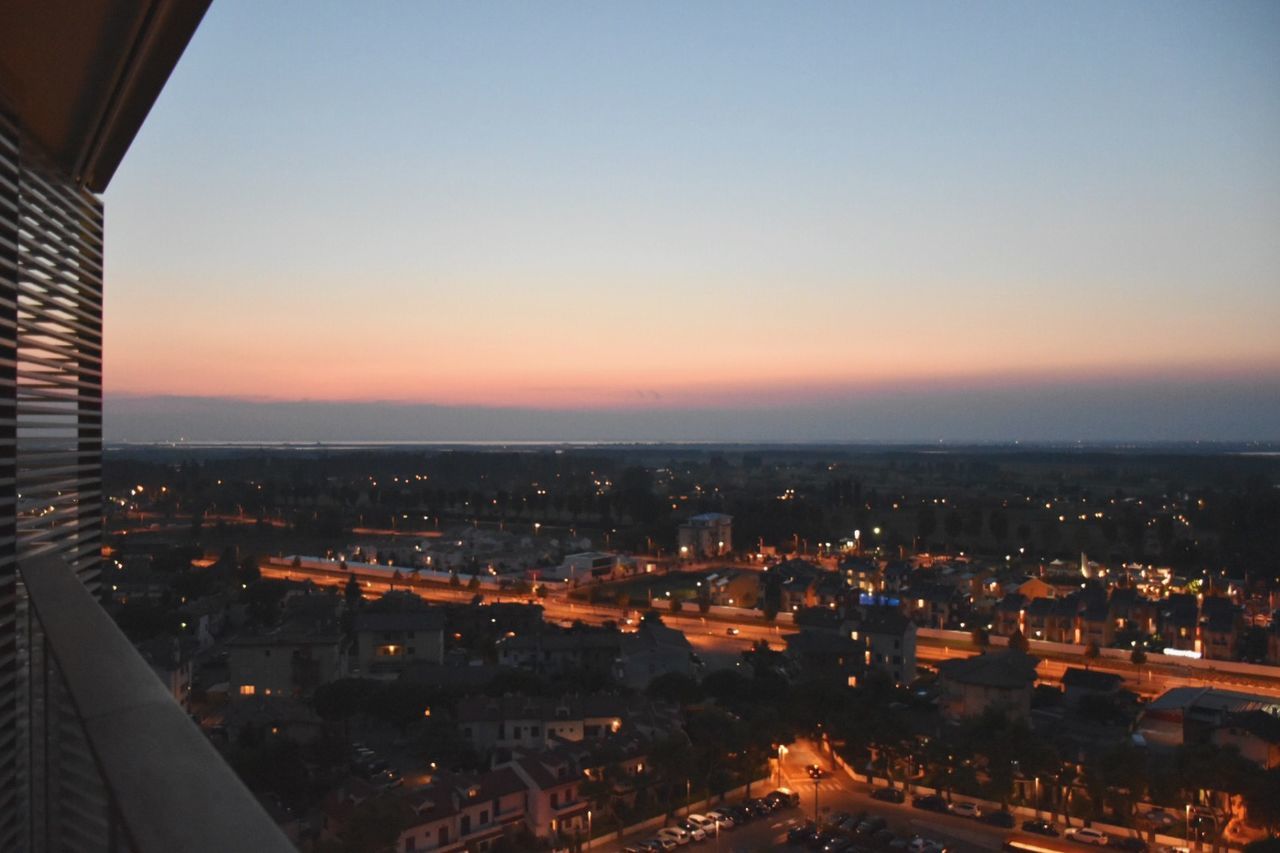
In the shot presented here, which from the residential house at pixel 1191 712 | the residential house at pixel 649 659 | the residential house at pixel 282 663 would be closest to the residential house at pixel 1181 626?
the residential house at pixel 1191 712

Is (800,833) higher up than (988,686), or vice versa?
(988,686)

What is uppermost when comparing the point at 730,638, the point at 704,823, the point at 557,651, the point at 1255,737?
the point at 1255,737

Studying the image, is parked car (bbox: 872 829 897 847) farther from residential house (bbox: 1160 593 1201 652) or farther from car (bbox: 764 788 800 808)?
residential house (bbox: 1160 593 1201 652)

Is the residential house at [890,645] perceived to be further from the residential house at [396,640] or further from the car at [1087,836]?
the residential house at [396,640]

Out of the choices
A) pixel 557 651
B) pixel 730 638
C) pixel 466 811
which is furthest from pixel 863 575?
pixel 466 811

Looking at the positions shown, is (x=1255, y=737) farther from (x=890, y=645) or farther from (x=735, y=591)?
(x=735, y=591)

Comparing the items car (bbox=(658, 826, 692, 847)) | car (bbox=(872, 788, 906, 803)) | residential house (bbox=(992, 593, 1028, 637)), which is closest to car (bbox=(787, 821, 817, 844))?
car (bbox=(658, 826, 692, 847))

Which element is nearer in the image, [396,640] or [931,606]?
[396,640]
